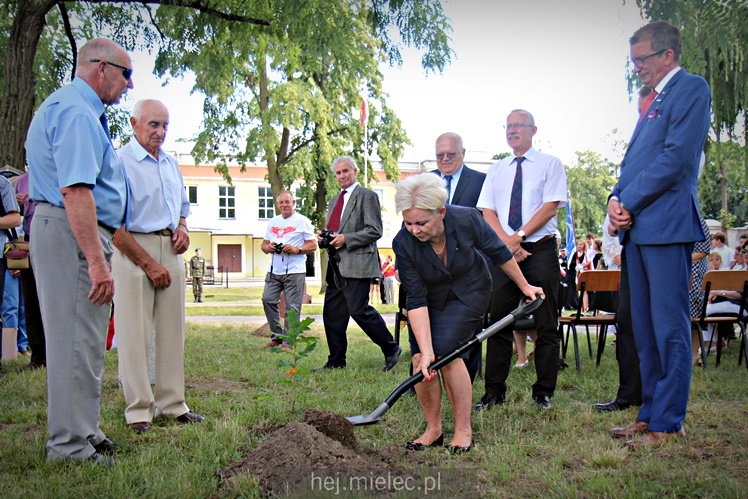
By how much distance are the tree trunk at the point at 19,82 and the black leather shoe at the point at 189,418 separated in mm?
5830

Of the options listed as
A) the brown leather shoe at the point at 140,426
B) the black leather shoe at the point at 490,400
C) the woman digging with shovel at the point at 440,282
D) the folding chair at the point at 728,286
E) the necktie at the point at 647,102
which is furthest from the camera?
the folding chair at the point at 728,286

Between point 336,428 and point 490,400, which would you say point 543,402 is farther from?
point 336,428

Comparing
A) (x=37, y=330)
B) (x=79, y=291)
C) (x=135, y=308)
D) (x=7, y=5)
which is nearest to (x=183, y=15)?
(x=7, y=5)

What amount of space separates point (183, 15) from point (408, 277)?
26.5 ft

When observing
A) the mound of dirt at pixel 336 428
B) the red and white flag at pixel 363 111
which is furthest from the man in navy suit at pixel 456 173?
the red and white flag at pixel 363 111

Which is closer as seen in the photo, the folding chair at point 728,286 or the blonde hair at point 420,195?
the blonde hair at point 420,195

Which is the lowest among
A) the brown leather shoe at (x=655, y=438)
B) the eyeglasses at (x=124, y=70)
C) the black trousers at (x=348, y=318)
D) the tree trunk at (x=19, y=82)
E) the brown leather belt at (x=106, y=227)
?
the brown leather shoe at (x=655, y=438)

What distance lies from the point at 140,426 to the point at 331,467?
1784 millimetres

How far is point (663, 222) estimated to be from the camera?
162 inches

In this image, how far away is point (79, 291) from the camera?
375 cm

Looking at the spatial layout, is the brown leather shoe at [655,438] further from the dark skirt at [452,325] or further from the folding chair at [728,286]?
the folding chair at [728,286]

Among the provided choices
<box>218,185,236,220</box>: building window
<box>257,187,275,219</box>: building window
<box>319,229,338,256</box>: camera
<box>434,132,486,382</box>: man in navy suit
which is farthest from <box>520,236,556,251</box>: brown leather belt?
<box>218,185,236,220</box>: building window

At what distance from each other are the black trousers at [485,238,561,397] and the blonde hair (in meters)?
1.57

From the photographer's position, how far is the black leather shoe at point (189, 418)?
4773 mm
